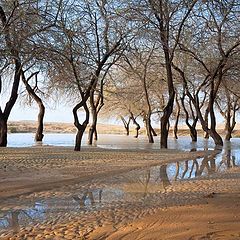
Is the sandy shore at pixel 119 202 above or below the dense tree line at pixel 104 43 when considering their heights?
below

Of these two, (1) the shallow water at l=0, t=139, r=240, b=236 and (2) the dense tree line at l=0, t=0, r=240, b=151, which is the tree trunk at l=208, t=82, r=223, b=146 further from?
(1) the shallow water at l=0, t=139, r=240, b=236

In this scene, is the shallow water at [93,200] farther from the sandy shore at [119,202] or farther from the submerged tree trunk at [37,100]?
the submerged tree trunk at [37,100]

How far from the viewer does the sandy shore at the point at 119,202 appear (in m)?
5.33

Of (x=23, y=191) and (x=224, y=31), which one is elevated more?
(x=224, y=31)

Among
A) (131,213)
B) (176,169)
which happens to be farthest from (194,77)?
(131,213)

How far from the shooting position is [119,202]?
24.1 ft

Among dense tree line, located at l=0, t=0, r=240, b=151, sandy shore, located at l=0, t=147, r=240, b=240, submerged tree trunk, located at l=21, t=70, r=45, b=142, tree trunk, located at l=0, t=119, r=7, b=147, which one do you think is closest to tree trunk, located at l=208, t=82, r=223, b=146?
dense tree line, located at l=0, t=0, r=240, b=151

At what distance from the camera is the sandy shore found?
5332 mm

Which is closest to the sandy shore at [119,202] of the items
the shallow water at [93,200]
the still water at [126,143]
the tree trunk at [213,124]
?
the shallow water at [93,200]

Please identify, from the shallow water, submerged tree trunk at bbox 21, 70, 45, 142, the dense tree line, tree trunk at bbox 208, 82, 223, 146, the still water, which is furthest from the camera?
tree trunk at bbox 208, 82, 223, 146

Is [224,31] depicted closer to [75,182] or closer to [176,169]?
[176,169]

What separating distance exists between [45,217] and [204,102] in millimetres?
39468

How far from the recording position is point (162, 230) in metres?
5.39

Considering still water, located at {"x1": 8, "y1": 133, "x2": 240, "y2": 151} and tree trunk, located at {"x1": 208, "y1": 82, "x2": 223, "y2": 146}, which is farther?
tree trunk, located at {"x1": 208, "y1": 82, "x2": 223, "y2": 146}
